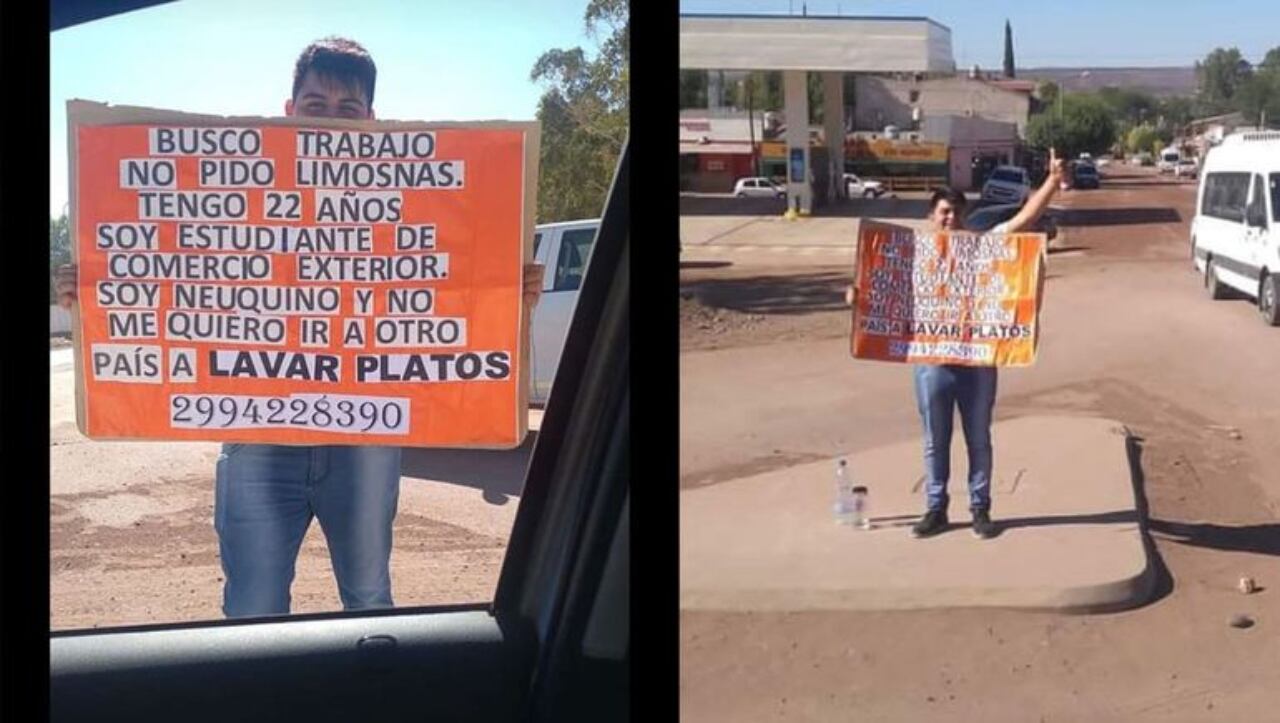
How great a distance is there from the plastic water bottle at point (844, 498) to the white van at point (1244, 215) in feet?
13.1

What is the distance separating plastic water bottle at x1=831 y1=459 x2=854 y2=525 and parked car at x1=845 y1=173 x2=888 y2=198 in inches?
140

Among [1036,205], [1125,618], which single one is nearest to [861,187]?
[1036,205]

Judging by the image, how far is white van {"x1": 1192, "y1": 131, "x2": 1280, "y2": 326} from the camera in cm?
1094

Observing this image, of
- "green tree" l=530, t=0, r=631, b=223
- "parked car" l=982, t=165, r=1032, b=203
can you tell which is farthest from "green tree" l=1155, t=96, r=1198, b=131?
"green tree" l=530, t=0, r=631, b=223

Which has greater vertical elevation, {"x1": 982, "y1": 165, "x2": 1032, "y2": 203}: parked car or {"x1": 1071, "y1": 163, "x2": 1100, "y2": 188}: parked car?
{"x1": 1071, "y1": 163, "x2": 1100, "y2": 188}: parked car

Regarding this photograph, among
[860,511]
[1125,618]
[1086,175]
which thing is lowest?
[1125,618]

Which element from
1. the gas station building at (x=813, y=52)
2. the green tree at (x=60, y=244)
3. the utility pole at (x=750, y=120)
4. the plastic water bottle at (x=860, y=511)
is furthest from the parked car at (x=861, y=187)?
the green tree at (x=60, y=244)

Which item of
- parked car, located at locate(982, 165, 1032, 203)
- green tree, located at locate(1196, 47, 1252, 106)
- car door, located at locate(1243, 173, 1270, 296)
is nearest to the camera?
parked car, located at locate(982, 165, 1032, 203)

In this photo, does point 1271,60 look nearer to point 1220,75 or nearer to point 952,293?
point 1220,75

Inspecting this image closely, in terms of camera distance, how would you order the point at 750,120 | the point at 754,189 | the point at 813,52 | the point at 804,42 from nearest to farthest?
the point at 813,52 < the point at 804,42 < the point at 750,120 < the point at 754,189

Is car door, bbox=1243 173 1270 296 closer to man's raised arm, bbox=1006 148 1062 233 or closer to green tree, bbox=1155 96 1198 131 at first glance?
green tree, bbox=1155 96 1198 131

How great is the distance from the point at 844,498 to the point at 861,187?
8.52 m

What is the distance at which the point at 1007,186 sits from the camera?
7.23 meters

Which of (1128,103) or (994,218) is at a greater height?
(1128,103)
